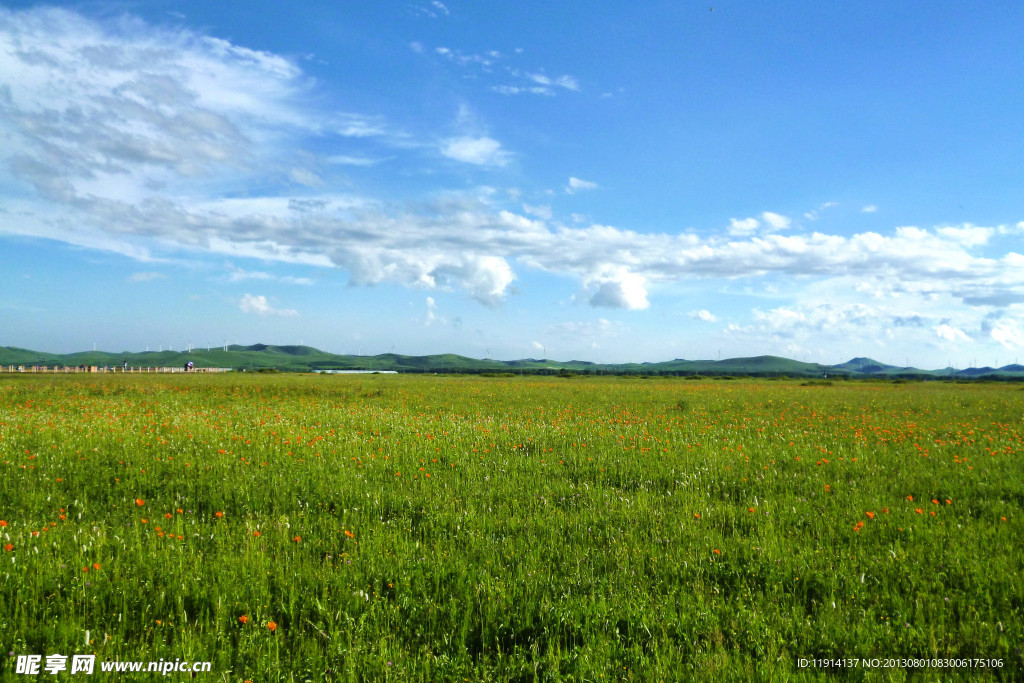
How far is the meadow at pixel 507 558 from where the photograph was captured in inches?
204

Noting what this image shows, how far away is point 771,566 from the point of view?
7000 mm

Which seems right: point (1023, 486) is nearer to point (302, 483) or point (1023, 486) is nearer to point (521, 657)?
point (521, 657)

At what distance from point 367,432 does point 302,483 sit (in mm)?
6498

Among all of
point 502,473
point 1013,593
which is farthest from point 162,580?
point 1013,593

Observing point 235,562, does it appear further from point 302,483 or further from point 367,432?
point 367,432

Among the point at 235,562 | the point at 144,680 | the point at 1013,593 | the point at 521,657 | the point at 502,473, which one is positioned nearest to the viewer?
the point at 144,680

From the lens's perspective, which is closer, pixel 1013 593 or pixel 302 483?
pixel 1013 593

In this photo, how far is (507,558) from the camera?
24.1 feet

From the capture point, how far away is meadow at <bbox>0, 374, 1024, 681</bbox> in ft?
17.0

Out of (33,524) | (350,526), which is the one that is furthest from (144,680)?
(33,524)

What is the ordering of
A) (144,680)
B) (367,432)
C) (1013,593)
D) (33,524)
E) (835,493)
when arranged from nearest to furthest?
(144,680)
(1013,593)
(33,524)
(835,493)
(367,432)

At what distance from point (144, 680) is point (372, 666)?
1939 millimetres

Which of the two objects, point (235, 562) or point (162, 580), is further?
point (235, 562)

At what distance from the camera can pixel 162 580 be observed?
6473mm
